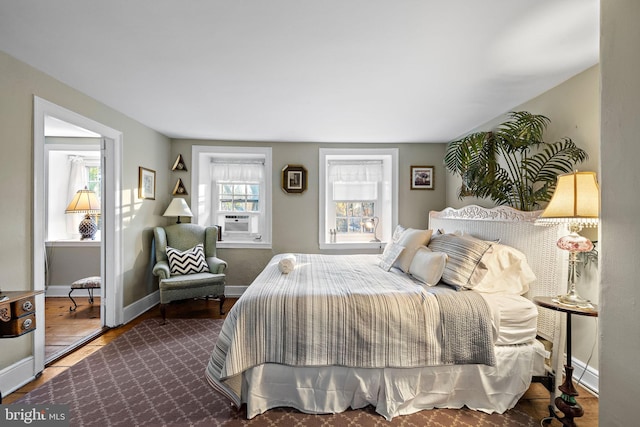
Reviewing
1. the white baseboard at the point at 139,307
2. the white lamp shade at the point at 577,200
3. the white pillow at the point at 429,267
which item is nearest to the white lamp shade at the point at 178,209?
the white baseboard at the point at 139,307

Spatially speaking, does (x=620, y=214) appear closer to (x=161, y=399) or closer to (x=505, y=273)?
(x=505, y=273)

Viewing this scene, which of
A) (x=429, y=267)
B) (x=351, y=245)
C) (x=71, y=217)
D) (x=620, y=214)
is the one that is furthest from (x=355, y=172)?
(x=71, y=217)

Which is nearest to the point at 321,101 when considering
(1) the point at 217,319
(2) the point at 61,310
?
(1) the point at 217,319

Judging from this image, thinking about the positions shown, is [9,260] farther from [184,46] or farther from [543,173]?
[543,173]

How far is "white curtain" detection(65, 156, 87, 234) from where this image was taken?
4559mm

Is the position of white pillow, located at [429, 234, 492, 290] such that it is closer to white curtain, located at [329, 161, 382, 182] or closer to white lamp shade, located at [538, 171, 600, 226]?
white lamp shade, located at [538, 171, 600, 226]

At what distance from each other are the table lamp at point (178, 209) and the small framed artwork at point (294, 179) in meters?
1.42

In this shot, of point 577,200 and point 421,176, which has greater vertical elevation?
point 421,176

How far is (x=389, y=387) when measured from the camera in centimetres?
190

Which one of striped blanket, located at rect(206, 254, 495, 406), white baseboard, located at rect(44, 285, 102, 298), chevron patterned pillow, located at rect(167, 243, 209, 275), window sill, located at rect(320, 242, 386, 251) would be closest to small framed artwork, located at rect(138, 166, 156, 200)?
chevron patterned pillow, located at rect(167, 243, 209, 275)

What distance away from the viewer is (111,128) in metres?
3.16

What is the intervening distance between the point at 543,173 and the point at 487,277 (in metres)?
1.07

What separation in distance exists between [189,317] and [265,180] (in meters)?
2.15

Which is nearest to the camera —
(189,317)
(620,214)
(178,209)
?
(620,214)
